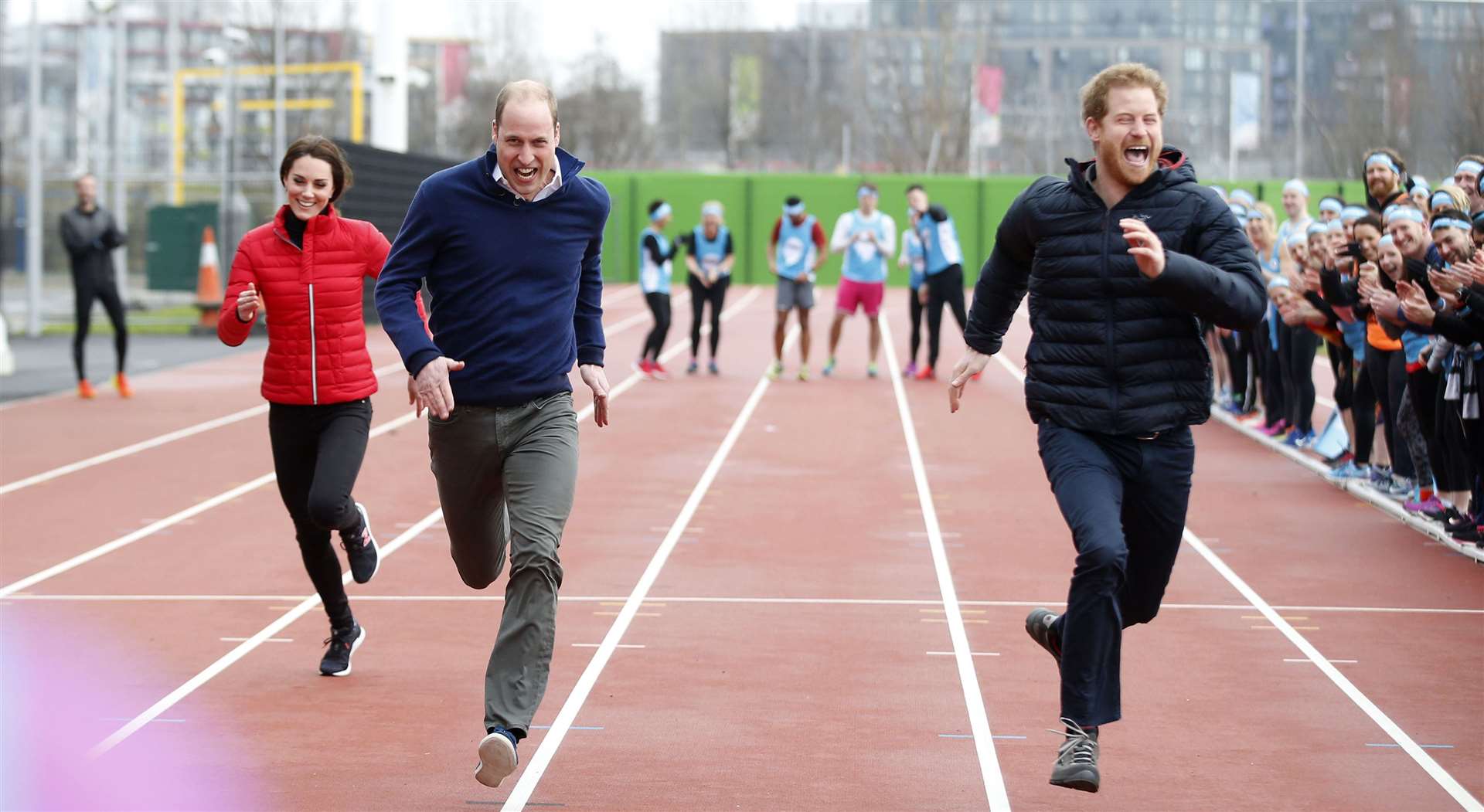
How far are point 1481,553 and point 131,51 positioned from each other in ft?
428

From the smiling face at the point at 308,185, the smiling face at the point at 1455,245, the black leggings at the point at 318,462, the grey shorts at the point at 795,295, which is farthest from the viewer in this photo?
the grey shorts at the point at 795,295

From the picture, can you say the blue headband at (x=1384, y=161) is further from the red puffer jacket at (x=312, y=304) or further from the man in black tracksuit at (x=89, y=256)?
the man in black tracksuit at (x=89, y=256)

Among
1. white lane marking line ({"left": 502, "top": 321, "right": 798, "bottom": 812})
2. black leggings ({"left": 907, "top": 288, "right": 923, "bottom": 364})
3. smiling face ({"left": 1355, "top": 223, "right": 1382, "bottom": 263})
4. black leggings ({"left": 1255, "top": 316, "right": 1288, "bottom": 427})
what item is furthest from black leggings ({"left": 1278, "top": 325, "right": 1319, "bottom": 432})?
black leggings ({"left": 907, "top": 288, "right": 923, "bottom": 364})

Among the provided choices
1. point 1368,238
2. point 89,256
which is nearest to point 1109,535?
point 1368,238

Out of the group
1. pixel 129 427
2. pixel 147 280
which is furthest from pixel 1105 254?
pixel 147 280

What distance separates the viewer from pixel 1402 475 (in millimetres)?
12195

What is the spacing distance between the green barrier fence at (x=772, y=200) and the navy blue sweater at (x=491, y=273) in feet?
139

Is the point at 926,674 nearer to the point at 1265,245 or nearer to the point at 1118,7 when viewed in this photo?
the point at 1265,245

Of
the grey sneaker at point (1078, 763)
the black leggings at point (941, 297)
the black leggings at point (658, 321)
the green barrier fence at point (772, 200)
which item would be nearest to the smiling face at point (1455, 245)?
the grey sneaker at point (1078, 763)

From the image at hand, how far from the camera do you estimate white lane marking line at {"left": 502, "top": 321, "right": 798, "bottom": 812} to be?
5.95m

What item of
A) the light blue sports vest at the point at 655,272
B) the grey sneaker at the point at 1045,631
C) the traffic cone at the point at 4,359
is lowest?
the grey sneaker at the point at 1045,631

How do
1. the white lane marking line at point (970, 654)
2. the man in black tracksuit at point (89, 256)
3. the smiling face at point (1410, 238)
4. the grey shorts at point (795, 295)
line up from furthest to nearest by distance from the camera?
the grey shorts at point (795, 295) → the man in black tracksuit at point (89, 256) → the smiling face at point (1410, 238) → the white lane marking line at point (970, 654)

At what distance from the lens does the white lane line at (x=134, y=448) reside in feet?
42.0

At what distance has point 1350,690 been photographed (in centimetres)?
725
